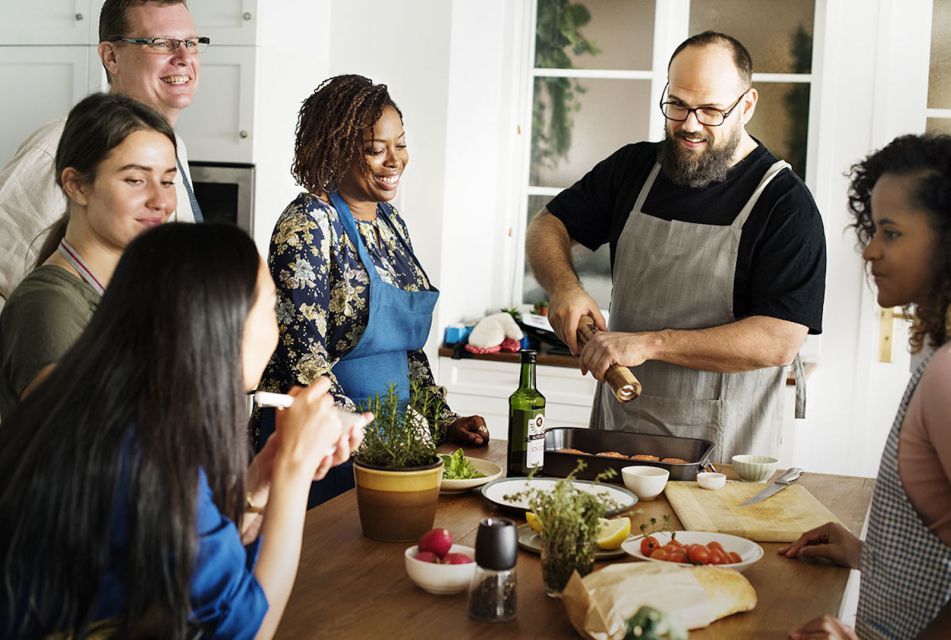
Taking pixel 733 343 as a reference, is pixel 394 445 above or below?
below

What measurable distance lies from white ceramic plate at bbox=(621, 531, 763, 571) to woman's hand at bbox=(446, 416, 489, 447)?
2.38 feet

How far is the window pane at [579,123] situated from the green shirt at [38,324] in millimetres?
2926

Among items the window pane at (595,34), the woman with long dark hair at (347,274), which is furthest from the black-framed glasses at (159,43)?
the window pane at (595,34)

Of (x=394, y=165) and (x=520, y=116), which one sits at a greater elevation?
(x=520, y=116)

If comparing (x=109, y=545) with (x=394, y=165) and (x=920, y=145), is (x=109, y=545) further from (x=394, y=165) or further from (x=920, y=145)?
(x=394, y=165)

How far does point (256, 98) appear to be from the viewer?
3.64 m

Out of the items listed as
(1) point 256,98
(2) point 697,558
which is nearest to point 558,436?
(2) point 697,558

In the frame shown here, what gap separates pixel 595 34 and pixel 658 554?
317 centimetres

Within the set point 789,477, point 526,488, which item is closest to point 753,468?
point 789,477

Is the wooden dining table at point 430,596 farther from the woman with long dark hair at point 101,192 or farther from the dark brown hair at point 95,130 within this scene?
the dark brown hair at point 95,130

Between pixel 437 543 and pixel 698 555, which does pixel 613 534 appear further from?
pixel 437 543

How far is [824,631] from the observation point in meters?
1.23

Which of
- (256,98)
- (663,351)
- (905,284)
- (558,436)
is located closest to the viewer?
(905,284)

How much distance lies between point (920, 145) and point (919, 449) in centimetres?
42
